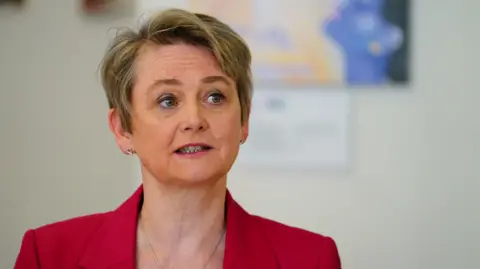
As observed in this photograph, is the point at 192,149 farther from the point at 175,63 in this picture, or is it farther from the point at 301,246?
the point at 301,246

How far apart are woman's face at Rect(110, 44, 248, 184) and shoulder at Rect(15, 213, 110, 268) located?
0.63ft

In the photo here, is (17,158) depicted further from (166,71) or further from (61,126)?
(166,71)

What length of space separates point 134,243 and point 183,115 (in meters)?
0.27

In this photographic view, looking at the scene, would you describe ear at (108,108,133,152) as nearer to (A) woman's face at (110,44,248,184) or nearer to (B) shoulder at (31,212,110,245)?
(A) woman's face at (110,44,248,184)

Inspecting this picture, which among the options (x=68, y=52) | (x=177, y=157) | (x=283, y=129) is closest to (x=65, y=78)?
(x=68, y=52)

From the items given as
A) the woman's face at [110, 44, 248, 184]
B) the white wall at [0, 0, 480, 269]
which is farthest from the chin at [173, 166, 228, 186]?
the white wall at [0, 0, 480, 269]

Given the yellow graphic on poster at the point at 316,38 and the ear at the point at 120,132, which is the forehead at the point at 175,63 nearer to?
the ear at the point at 120,132

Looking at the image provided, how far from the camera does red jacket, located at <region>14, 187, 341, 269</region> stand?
112 cm

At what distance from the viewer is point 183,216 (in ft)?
3.68

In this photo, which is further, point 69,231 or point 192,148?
point 69,231

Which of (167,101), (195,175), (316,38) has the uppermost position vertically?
(316,38)

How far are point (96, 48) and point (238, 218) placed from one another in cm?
88

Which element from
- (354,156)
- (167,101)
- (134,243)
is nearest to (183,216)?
(134,243)

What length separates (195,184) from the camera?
107 centimetres
